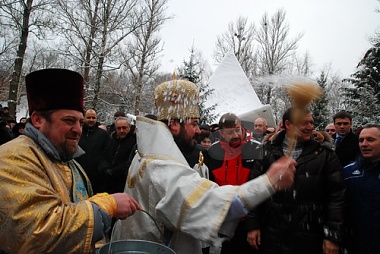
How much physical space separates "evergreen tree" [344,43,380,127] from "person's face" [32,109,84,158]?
13.7 m

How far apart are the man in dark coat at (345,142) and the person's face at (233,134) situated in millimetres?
2345

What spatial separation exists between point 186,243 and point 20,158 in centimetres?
125

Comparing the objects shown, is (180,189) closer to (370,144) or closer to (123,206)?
Answer: (123,206)

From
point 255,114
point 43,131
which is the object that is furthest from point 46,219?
point 255,114

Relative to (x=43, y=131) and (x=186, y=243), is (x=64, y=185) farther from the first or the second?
(x=186, y=243)

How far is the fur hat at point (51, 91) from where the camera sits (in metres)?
1.86

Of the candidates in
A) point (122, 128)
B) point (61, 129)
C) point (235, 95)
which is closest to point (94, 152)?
point (122, 128)

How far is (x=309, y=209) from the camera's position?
3266 millimetres

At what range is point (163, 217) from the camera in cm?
201

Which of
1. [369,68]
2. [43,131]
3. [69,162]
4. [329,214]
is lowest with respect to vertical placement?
[329,214]

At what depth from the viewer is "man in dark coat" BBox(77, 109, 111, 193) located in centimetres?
569

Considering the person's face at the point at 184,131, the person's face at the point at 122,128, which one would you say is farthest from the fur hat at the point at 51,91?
the person's face at the point at 122,128

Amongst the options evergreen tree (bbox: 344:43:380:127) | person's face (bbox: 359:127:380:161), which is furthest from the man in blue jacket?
evergreen tree (bbox: 344:43:380:127)

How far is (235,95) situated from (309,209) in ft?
12.2
